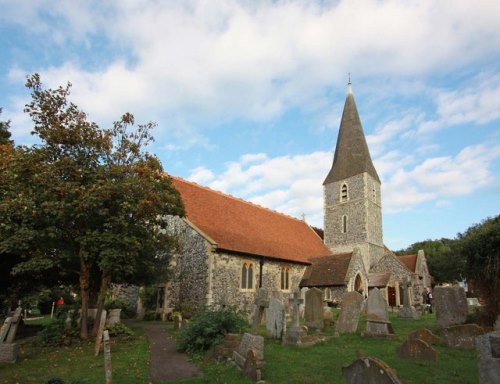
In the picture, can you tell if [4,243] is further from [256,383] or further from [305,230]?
[305,230]

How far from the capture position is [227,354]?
349 inches

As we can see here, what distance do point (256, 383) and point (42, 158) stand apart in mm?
9006

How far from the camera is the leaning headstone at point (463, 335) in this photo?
→ 9031mm

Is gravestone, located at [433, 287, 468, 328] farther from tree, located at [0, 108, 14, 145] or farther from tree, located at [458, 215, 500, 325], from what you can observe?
tree, located at [0, 108, 14, 145]

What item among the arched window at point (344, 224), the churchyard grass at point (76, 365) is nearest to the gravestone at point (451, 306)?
the churchyard grass at point (76, 365)

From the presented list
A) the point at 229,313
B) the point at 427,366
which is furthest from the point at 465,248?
the point at 229,313

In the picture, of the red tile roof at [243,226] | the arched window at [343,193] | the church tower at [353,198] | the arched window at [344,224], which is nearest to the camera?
the red tile roof at [243,226]

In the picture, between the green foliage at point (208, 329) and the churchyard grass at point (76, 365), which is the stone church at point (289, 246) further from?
the churchyard grass at point (76, 365)

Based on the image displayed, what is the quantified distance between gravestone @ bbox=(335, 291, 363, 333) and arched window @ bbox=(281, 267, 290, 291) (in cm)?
1021

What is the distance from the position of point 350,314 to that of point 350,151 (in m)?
22.6

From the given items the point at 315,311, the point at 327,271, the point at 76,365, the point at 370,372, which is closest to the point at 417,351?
the point at 370,372

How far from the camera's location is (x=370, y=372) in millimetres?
3693

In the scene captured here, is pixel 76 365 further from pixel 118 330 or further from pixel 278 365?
pixel 278 365

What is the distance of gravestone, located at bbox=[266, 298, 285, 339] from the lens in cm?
1127
